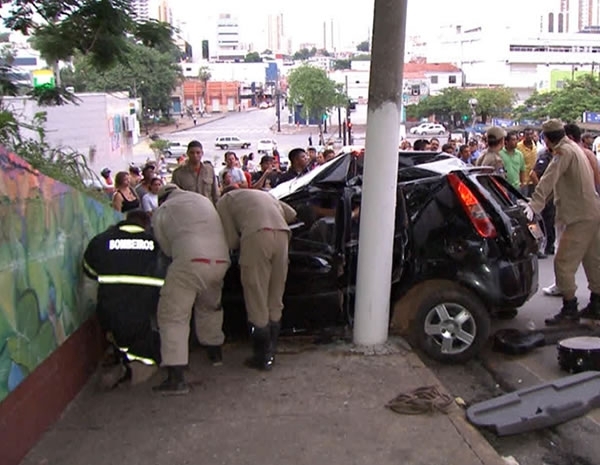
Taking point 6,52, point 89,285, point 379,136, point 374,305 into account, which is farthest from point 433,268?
point 6,52

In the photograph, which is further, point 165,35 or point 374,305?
point 165,35

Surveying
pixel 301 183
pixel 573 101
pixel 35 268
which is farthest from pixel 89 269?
pixel 573 101

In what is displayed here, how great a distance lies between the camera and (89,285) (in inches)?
200

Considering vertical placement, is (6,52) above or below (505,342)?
above

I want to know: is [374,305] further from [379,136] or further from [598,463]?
[598,463]

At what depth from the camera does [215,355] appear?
17.8 ft

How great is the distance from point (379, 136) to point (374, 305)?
1292mm

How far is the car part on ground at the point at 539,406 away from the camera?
4266 millimetres

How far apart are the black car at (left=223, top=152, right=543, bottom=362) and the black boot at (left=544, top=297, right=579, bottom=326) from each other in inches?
27.0

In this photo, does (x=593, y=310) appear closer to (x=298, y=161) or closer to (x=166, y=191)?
(x=166, y=191)

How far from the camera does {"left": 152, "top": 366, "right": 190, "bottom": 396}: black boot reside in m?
4.80

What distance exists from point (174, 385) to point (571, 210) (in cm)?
388

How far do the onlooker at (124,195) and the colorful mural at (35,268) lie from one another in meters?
3.96

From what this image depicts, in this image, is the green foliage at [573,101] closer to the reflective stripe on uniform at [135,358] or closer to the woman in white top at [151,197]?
the woman in white top at [151,197]
